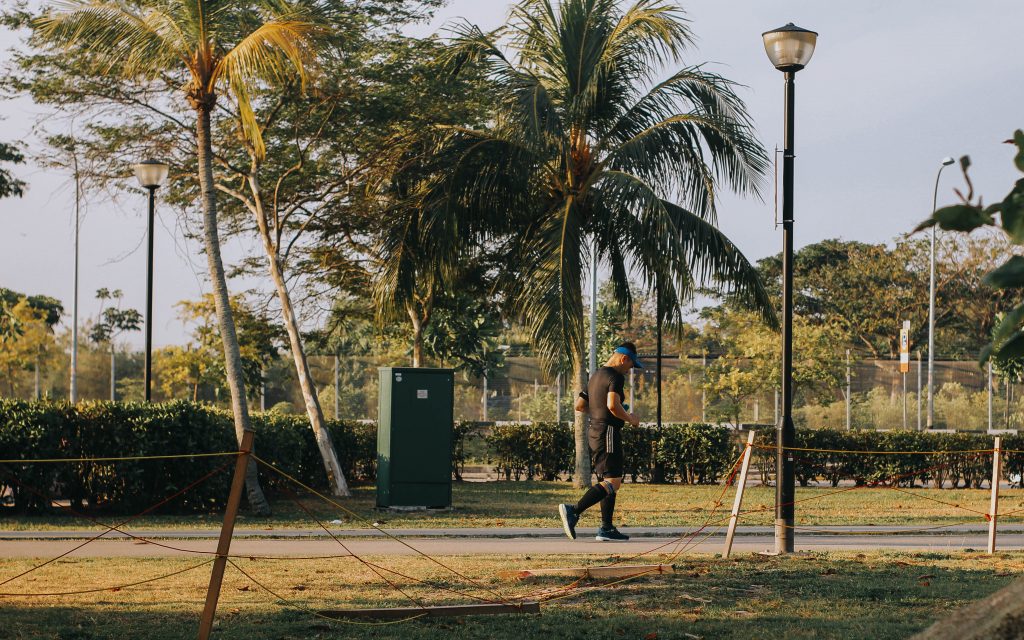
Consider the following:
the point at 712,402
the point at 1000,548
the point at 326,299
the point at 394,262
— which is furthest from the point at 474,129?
the point at 712,402

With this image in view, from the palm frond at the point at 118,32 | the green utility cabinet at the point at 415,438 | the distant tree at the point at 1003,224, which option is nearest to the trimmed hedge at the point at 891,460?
the green utility cabinet at the point at 415,438

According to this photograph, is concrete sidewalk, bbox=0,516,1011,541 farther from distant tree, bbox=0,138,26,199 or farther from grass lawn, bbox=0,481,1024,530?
distant tree, bbox=0,138,26,199

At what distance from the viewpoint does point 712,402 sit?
125 ft

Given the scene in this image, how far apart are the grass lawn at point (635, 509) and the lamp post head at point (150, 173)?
5.69 meters

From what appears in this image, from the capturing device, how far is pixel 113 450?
14875 mm

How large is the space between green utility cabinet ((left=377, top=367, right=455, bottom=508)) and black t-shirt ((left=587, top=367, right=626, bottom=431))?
477 cm

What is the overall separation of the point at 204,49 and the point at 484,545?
24.7 ft

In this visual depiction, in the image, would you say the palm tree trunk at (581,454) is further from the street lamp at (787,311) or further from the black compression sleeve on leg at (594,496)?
the street lamp at (787,311)

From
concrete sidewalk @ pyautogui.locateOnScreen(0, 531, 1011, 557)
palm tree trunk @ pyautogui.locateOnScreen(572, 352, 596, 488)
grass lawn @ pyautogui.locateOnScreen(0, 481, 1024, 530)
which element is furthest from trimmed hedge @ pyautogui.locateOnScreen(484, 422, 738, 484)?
concrete sidewalk @ pyautogui.locateOnScreen(0, 531, 1011, 557)

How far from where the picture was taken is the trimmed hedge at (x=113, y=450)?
47.2 feet

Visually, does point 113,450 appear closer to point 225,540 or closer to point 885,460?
point 225,540

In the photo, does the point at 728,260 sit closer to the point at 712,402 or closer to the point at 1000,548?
the point at 1000,548

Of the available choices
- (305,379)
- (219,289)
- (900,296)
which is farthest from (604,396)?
(900,296)

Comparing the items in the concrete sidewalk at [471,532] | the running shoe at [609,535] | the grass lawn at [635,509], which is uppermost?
the running shoe at [609,535]
